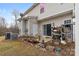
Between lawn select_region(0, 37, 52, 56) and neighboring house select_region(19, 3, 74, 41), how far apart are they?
1.52ft

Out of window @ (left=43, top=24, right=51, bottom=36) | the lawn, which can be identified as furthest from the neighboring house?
the lawn

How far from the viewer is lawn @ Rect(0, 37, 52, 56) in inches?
163

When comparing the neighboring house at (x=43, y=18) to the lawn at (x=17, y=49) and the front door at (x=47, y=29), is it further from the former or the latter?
the lawn at (x=17, y=49)

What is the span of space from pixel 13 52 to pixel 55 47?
3.09ft

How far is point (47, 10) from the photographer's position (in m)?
5.56

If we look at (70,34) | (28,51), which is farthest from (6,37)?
(70,34)

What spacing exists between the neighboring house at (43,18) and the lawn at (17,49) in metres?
0.46

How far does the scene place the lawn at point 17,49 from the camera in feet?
13.6

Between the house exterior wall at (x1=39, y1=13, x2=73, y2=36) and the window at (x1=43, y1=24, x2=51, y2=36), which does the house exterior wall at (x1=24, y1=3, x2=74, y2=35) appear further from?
the window at (x1=43, y1=24, x2=51, y2=36)

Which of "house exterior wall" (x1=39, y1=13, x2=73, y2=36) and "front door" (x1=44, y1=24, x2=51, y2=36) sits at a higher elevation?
"house exterior wall" (x1=39, y1=13, x2=73, y2=36)

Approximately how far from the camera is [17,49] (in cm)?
438

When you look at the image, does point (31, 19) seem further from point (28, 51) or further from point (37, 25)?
point (28, 51)

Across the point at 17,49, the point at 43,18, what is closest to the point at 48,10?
the point at 43,18

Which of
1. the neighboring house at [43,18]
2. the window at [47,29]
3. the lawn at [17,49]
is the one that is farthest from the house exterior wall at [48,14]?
the lawn at [17,49]
